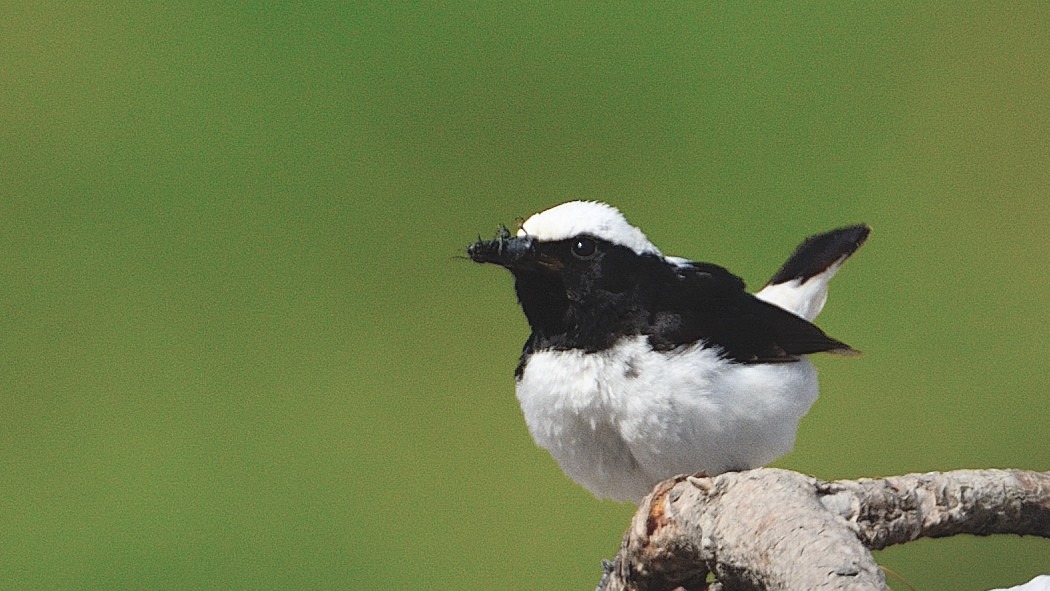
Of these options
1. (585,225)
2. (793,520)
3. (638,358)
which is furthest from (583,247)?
(793,520)

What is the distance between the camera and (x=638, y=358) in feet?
5.87

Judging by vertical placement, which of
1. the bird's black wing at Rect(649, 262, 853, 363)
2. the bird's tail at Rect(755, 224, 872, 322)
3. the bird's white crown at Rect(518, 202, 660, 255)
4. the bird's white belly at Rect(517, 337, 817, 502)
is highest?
the bird's tail at Rect(755, 224, 872, 322)

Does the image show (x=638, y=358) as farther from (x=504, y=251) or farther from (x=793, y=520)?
(x=793, y=520)

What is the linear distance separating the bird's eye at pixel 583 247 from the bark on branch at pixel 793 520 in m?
0.43

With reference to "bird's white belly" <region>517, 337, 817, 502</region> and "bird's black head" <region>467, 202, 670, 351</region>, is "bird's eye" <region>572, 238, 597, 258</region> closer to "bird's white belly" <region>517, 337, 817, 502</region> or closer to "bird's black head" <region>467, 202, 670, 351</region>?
"bird's black head" <region>467, 202, 670, 351</region>

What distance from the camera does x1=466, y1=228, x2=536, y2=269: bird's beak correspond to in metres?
1.84

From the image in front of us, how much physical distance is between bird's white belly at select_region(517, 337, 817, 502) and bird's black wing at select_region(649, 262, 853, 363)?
0.02 metres

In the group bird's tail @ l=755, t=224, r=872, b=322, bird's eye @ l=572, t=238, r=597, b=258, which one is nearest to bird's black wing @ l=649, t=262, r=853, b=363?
bird's eye @ l=572, t=238, r=597, b=258

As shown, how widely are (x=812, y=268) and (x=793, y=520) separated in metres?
1.07

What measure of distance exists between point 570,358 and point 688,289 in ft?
0.86

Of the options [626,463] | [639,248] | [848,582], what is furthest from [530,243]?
[848,582]

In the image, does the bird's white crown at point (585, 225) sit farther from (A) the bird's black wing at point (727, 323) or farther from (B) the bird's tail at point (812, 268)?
(B) the bird's tail at point (812, 268)

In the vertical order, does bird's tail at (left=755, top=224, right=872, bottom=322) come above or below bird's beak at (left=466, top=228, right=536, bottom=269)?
above

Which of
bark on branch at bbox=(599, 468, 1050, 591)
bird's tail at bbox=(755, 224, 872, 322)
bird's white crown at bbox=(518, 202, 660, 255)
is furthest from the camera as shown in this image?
bird's tail at bbox=(755, 224, 872, 322)
